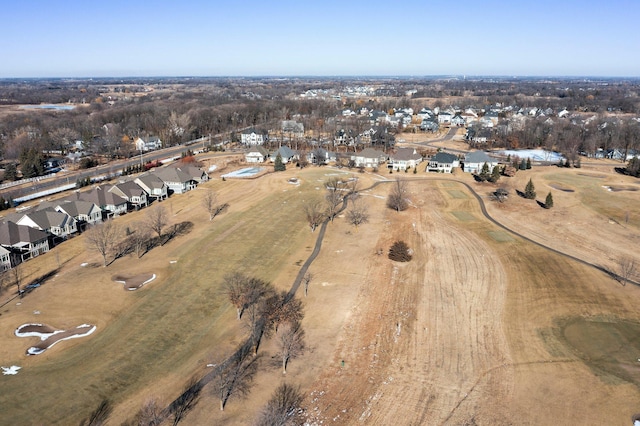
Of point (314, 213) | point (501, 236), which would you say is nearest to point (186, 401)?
point (314, 213)

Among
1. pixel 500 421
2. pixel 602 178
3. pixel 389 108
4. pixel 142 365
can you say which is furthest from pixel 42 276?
pixel 389 108

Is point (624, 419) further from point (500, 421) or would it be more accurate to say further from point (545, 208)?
point (545, 208)

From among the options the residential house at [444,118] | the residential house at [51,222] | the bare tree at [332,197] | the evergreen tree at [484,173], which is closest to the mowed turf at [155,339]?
the bare tree at [332,197]

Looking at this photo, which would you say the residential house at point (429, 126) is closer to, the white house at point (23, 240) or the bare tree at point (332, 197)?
the bare tree at point (332, 197)

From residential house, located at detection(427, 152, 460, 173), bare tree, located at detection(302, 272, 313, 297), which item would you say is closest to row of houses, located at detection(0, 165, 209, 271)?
bare tree, located at detection(302, 272, 313, 297)

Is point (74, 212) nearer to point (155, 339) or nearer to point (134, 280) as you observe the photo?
point (134, 280)

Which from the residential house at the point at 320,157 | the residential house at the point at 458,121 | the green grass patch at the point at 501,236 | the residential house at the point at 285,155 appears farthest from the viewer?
the residential house at the point at 458,121
